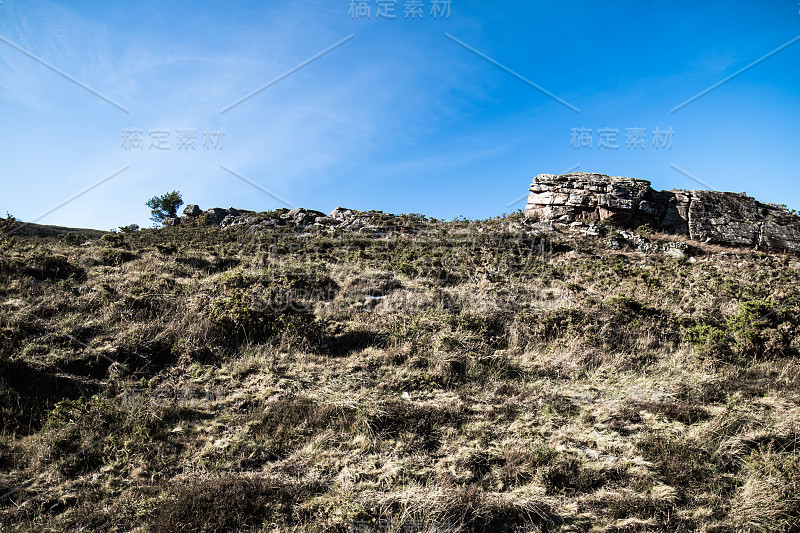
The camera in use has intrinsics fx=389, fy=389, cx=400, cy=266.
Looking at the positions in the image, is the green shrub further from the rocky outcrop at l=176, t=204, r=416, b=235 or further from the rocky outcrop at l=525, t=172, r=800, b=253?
the rocky outcrop at l=525, t=172, r=800, b=253

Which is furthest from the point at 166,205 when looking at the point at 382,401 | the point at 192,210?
the point at 382,401

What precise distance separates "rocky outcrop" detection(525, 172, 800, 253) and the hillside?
11561mm

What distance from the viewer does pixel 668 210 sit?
25.0m

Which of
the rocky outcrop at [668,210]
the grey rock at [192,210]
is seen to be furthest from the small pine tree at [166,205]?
the rocky outcrop at [668,210]

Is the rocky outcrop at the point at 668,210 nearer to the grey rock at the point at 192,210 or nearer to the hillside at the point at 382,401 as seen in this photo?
the hillside at the point at 382,401

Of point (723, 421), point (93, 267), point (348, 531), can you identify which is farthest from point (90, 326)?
point (723, 421)

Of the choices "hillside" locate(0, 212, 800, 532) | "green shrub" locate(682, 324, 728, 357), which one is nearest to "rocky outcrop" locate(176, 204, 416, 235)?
"hillside" locate(0, 212, 800, 532)

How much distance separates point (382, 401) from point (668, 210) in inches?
1025

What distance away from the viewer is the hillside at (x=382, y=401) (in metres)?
4.57

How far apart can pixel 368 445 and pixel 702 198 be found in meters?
28.9

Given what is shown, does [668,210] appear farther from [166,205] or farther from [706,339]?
[166,205]

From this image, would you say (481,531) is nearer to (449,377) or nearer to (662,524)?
(662,524)

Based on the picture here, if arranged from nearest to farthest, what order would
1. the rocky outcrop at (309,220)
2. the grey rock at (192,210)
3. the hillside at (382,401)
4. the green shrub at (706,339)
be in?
the hillside at (382,401)
the green shrub at (706,339)
the rocky outcrop at (309,220)
the grey rock at (192,210)

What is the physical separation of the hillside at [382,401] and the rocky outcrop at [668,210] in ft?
37.9
